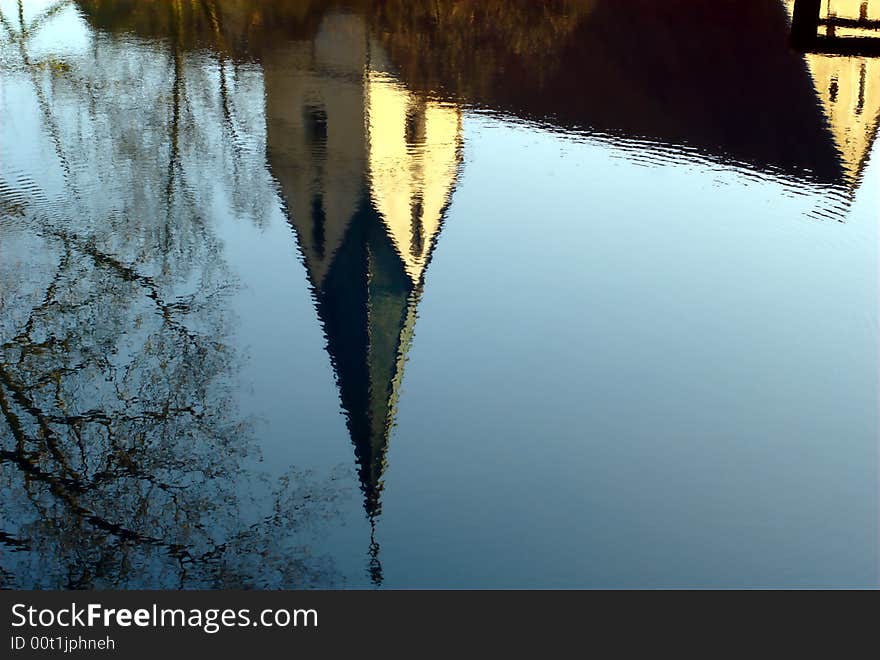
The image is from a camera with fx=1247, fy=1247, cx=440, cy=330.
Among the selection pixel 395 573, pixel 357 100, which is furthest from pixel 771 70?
pixel 395 573

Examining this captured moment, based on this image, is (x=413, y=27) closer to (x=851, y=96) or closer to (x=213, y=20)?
(x=213, y=20)

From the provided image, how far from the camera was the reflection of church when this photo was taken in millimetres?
17234

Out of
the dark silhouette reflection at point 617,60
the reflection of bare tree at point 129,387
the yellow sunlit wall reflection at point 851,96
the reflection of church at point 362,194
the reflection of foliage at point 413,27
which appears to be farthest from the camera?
the reflection of foliage at point 413,27

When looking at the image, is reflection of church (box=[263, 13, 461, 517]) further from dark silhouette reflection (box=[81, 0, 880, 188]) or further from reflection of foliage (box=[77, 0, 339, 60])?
reflection of foliage (box=[77, 0, 339, 60])

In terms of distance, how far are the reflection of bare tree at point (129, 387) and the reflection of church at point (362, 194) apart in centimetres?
123

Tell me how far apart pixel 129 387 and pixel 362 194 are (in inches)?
600

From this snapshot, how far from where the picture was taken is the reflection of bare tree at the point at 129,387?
1255 cm

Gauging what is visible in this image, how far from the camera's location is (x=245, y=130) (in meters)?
32.5

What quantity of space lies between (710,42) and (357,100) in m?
13.9

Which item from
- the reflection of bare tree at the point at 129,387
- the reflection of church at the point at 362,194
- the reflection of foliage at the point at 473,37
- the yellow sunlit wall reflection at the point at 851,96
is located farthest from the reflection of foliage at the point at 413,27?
the reflection of bare tree at the point at 129,387

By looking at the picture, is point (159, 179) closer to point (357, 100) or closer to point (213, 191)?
point (213, 191)

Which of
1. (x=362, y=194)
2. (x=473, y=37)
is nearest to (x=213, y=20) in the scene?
(x=473, y=37)

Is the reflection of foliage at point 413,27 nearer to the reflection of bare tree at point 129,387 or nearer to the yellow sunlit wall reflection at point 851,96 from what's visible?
the yellow sunlit wall reflection at point 851,96

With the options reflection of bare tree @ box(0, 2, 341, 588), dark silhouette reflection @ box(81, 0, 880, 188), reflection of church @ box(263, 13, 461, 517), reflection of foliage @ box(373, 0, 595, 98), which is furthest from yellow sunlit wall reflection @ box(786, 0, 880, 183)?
reflection of bare tree @ box(0, 2, 341, 588)
